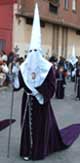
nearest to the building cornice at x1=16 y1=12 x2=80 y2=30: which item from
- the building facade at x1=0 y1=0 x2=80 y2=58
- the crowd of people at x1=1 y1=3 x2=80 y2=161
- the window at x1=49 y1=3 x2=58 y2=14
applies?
the building facade at x1=0 y1=0 x2=80 y2=58

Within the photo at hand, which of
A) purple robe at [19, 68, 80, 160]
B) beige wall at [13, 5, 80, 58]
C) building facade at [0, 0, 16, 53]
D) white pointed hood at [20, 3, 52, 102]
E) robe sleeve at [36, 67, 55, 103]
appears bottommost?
beige wall at [13, 5, 80, 58]

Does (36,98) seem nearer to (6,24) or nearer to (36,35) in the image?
(36,35)

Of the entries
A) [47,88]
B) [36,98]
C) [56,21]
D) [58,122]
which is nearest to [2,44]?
[56,21]

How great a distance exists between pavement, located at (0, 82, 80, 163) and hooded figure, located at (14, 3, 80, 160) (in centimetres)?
29

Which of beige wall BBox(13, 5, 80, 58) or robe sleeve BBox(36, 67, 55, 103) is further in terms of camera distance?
beige wall BBox(13, 5, 80, 58)

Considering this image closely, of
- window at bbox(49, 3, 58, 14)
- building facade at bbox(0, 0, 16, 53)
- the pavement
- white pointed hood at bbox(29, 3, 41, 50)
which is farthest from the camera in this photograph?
window at bbox(49, 3, 58, 14)

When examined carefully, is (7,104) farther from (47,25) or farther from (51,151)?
(47,25)

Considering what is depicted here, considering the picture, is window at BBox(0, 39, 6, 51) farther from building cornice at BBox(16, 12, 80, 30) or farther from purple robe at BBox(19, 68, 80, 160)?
purple robe at BBox(19, 68, 80, 160)

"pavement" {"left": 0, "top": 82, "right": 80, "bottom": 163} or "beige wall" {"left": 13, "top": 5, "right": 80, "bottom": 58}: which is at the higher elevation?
"pavement" {"left": 0, "top": 82, "right": 80, "bottom": 163}

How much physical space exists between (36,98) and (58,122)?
4.78 metres

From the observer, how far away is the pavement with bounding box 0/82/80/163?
8516mm

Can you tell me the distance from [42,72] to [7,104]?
9080 millimetres

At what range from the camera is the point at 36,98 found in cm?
817

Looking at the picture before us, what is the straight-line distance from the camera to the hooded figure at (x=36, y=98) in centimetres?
806
